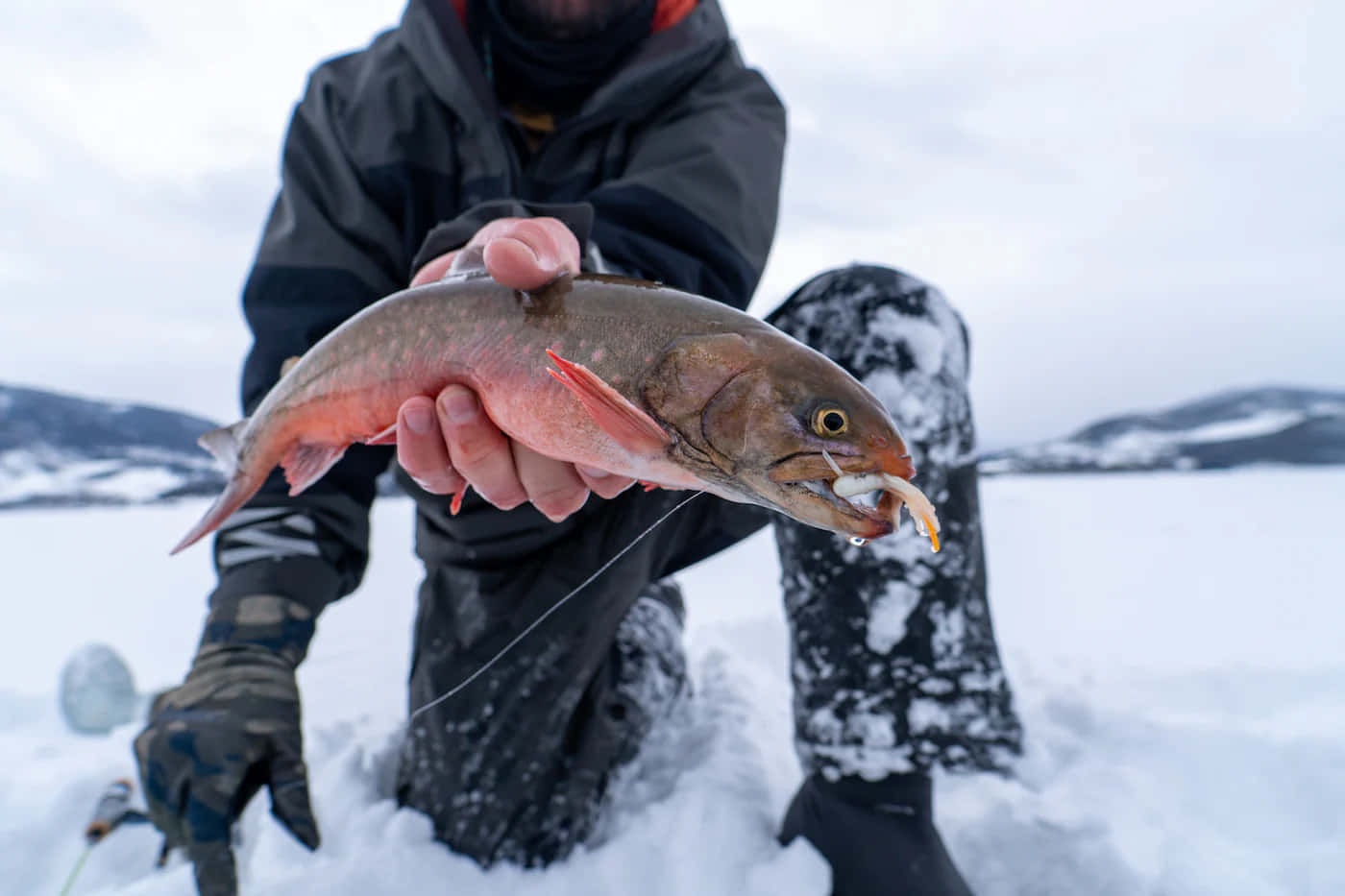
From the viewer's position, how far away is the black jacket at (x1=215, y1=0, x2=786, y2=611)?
2.40m

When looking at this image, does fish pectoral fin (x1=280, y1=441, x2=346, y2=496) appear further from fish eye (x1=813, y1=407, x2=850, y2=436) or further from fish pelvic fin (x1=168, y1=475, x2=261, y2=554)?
fish eye (x1=813, y1=407, x2=850, y2=436)

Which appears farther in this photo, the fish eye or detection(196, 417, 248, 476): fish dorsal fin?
detection(196, 417, 248, 476): fish dorsal fin

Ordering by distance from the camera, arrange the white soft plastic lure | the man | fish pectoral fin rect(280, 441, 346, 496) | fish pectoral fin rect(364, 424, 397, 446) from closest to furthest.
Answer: the white soft plastic lure
fish pectoral fin rect(364, 424, 397, 446)
fish pectoral fin rect(280, 441, 346, 496)
the man

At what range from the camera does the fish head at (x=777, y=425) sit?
1.03 meters

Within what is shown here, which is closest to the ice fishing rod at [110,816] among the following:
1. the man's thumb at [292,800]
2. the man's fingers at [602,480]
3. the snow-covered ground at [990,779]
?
the snow-covered ground at [990,779]

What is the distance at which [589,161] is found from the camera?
2871 millimetres

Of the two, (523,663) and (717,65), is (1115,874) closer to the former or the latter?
(523,663)

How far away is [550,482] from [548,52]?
2.09 m

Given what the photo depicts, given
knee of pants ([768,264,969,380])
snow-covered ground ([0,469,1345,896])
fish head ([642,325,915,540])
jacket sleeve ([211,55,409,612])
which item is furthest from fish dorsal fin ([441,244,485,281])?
snow-covered ground ([0,469,1345,896])

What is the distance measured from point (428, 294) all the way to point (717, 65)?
2156 mm

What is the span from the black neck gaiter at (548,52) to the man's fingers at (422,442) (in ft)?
6.61

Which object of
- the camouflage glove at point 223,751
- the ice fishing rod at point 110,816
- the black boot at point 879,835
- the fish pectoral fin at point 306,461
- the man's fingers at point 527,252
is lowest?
the ice fishing rod at point 110,816

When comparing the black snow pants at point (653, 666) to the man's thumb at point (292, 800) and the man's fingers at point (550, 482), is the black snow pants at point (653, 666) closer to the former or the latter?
the man's thumb at point (292, 800)

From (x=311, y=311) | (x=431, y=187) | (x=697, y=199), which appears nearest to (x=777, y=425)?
(x=697, y=199)
